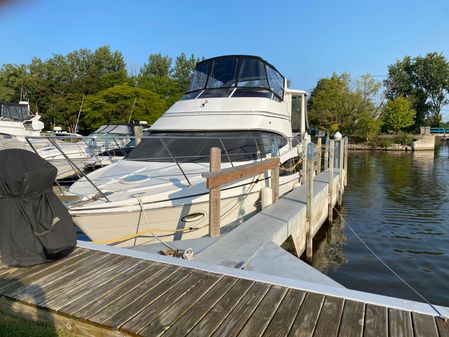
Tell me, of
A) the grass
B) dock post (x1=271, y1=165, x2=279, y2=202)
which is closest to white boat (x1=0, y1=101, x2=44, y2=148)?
dock post (x1=271, y1=165, x2=279, y2=202)

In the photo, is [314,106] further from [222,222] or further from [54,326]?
[54,326]

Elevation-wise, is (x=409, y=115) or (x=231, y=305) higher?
(x=409, y=115)

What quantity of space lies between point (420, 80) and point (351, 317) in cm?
7289

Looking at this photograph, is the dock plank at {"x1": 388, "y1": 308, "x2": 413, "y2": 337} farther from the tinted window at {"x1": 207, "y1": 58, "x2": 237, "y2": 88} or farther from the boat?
the tinted window at {"x1": 207, "y1": 58, "x2": 237, "y2": 88}

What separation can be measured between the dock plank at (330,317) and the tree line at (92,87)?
130ft

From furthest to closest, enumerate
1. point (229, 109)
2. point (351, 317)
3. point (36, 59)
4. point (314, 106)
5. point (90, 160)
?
point (36, 59) → point (314, 106) → point (90, 160) → point (229, 109) → point (351, 317)

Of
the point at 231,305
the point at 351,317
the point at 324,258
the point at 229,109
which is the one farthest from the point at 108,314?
the point at 229,109

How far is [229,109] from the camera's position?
31.1 ft

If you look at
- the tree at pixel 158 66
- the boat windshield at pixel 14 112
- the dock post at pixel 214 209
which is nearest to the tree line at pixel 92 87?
the tree at pixel 158 66

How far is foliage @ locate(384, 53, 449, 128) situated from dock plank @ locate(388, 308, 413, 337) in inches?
2681

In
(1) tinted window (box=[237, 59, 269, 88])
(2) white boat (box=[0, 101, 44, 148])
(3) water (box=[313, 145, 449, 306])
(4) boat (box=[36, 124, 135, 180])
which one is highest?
(1) tinted window (box=[237, 59, 269, 88])

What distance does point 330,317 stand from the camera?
2.73m

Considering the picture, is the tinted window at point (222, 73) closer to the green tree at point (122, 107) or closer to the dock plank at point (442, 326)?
the dock plank at point (442, 326)

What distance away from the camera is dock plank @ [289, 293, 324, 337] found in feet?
8.40
